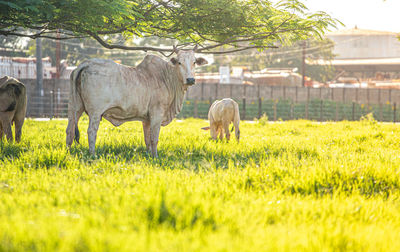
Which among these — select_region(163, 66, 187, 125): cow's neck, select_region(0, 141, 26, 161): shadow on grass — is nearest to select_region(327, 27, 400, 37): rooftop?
select_region(163, 66, 187, 125): cow's neck

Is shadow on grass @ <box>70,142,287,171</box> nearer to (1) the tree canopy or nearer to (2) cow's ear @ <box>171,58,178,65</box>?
(2) cow's ear @ <box>171,58,178,65</box>

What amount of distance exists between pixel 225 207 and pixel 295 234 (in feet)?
2.61

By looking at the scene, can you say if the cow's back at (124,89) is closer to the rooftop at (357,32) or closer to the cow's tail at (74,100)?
the cow's tail at (74,100)

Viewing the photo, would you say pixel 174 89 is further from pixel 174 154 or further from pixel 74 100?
pixel 74 100

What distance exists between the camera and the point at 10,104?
9156mm

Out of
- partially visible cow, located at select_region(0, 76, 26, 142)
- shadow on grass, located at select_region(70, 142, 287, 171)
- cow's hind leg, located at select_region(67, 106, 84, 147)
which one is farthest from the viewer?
partially visible cow, located at select_region(0, 76, 26, 142)

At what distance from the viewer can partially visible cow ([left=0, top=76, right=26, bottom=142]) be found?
9.11m

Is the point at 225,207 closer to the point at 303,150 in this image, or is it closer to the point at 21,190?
the point at 21,190

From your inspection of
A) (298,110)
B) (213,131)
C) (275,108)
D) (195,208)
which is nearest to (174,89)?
(213,131)

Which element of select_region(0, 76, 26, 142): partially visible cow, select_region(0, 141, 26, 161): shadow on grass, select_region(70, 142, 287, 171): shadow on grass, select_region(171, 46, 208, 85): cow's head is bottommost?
select_region(70, 142, 287, 171): shadow on grass

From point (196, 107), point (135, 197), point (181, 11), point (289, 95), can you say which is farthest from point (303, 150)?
Result: point (289, 95)

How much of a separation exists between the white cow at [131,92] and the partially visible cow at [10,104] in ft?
6.98

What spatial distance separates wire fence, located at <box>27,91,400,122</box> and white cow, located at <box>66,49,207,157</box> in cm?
1914

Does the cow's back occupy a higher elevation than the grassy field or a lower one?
higher
